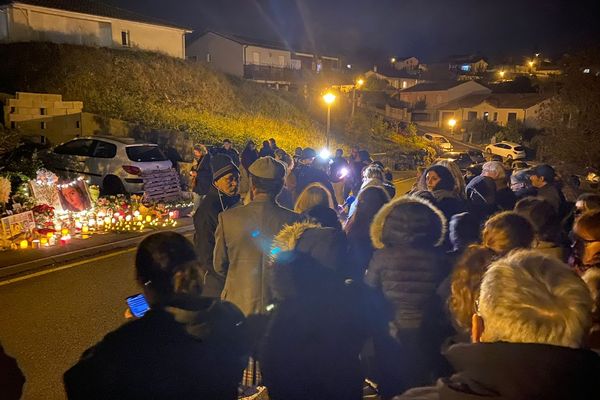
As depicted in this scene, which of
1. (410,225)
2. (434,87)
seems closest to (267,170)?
(410,225)

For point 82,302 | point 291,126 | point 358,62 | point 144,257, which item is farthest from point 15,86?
point 358,62

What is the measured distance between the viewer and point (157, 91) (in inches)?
1054

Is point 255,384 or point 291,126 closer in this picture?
point 255,384

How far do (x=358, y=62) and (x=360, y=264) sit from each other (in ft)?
293

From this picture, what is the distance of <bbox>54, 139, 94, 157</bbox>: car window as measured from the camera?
12931mm

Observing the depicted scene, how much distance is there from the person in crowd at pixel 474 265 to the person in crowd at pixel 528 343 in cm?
87

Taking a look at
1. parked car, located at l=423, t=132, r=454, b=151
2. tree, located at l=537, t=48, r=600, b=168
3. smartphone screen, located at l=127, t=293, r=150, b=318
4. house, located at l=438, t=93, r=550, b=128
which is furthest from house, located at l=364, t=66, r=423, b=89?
smartphone screen, located at l=127, t=293, r=150, b=318

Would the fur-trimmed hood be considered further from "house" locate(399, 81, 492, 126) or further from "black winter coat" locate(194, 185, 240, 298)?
"house" locate(399, 81, 492, 126)

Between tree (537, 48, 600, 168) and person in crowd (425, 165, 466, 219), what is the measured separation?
15448 mm

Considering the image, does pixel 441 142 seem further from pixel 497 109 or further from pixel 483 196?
pixel 483 196

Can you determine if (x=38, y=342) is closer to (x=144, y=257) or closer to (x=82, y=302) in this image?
(x=82, y=302)

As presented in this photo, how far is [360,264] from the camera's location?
3963mm

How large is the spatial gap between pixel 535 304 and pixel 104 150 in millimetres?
12645

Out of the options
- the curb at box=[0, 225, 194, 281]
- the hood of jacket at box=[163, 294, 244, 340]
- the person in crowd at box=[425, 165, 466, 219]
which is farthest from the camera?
the curb at box=[0, 225, 194, 281]
